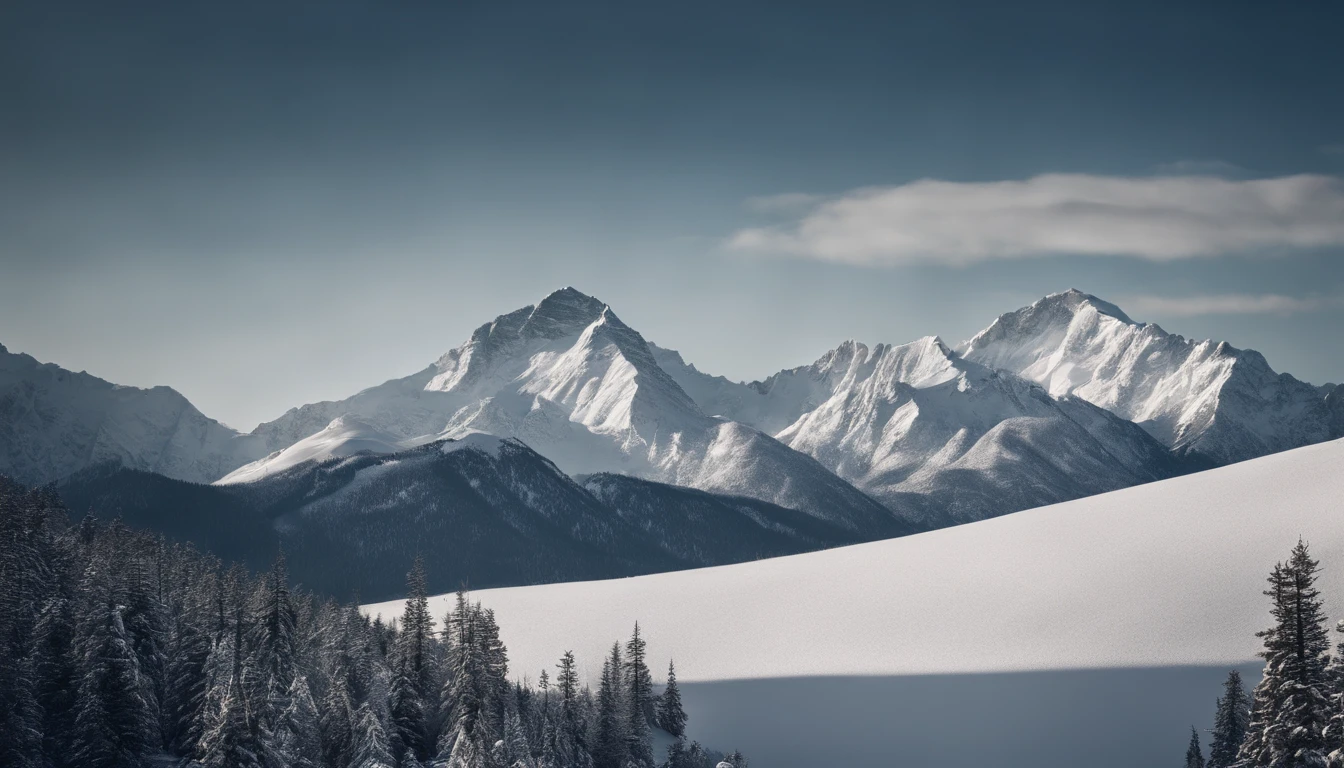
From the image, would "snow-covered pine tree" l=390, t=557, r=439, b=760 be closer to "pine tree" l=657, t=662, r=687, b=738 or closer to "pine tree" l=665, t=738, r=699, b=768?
"pine tree" l=665, t=738, r=699, b=768

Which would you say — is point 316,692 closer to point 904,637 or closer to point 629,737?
point 629,737

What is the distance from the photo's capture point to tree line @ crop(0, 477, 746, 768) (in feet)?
249

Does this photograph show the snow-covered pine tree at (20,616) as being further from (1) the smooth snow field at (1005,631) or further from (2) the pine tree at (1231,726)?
(2) the pine tree at (1231,726)

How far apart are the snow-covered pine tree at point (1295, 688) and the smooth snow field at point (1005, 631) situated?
4958 centimetres

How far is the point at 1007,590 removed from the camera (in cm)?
13675

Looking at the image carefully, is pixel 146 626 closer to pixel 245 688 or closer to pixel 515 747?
pixel 245 688

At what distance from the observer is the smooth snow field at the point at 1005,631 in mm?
111688

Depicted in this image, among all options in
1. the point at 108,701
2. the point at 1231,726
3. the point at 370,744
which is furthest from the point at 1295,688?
the point at 108,701

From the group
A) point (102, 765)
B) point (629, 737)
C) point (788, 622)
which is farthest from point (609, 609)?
point (102, 765)

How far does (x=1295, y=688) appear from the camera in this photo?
56656 mm

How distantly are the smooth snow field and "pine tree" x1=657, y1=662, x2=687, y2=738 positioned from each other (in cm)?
453

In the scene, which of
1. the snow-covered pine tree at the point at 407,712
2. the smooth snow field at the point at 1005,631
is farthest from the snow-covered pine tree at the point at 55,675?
the smooth snow field at the point at 1005,631

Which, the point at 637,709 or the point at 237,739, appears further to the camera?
the point at 637,709

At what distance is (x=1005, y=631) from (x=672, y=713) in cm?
3712
